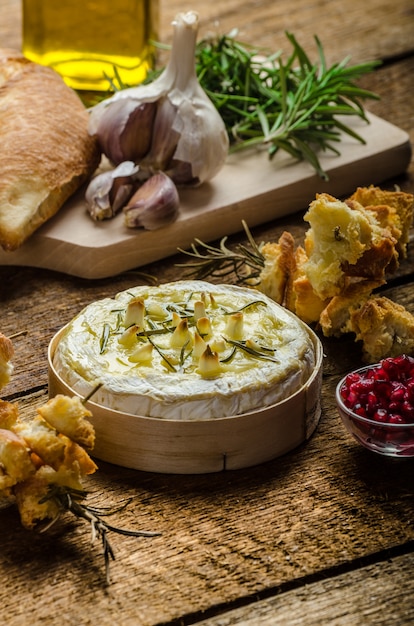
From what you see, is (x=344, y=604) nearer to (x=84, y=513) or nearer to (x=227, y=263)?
(x=84, y=513)

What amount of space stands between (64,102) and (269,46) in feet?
2.99

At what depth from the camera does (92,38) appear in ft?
7.58

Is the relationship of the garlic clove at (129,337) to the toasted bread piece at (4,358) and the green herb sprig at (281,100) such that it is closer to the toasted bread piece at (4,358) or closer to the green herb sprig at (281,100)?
the toasted bread piece at (4,358)

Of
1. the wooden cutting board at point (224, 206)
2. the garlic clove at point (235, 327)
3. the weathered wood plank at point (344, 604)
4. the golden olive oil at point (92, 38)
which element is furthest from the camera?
the golden olive oil at point (92, 38)

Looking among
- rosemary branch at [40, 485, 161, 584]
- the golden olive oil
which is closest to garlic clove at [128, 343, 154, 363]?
rosemary branch at [40, 485, 161, 584]

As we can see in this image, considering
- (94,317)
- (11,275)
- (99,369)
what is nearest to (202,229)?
(11,275)

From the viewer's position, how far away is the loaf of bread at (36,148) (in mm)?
1865

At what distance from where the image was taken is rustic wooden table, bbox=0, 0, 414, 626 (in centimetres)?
120

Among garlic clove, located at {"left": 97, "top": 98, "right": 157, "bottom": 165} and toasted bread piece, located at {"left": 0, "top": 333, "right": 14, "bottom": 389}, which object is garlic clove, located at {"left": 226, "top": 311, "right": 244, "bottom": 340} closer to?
toasted bread piece, located at {"left": 0, "top": 333, "right": 14, "bottom": 389}

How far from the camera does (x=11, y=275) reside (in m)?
1.92

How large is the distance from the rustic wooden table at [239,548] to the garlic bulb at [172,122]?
1.71 ft

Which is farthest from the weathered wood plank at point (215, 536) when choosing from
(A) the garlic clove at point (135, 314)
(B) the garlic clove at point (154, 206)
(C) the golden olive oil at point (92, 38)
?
(C) the golden olive oil at point (92, 38)

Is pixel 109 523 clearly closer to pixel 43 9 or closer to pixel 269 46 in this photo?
pixel 43 9

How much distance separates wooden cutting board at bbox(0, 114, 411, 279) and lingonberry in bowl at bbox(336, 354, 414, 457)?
1.96 ft
